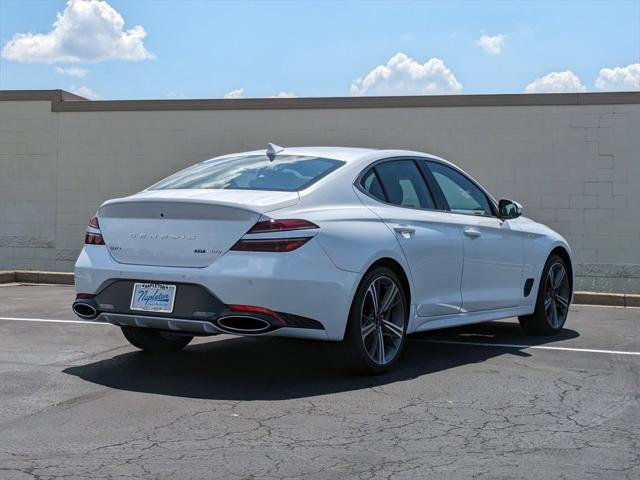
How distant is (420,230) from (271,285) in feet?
5.35

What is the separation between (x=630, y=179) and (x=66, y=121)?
384 inches

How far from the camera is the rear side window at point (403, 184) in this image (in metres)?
6.96

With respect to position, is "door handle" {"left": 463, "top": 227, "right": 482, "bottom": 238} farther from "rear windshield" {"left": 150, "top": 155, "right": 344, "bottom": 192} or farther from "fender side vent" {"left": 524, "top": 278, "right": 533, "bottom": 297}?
"rear windshield" {"left": 150, "top": 155, "right": 344, "bottom": 192}

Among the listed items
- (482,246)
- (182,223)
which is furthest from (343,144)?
(182,223)

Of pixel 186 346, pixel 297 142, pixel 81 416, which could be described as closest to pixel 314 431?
pixel 81 416

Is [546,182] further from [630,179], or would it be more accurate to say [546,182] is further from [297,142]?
[297,142]

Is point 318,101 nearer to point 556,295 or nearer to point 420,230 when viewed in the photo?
point 556,295

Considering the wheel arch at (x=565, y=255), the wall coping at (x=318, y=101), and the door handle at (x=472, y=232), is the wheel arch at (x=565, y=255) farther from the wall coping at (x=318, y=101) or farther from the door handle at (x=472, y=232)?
the wall coping at (x=318, y=101)

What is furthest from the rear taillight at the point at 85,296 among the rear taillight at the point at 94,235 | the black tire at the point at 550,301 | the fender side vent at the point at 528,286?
the black tire at the point at 550,301

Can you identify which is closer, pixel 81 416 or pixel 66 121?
pixel 81 416

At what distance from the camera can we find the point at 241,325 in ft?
18.9

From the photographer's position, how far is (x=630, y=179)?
14.5 metres

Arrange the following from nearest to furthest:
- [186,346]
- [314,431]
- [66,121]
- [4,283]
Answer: [314,431] → [186,346] → [4,283] → [66,121]

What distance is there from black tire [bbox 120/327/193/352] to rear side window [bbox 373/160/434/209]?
1.98m
